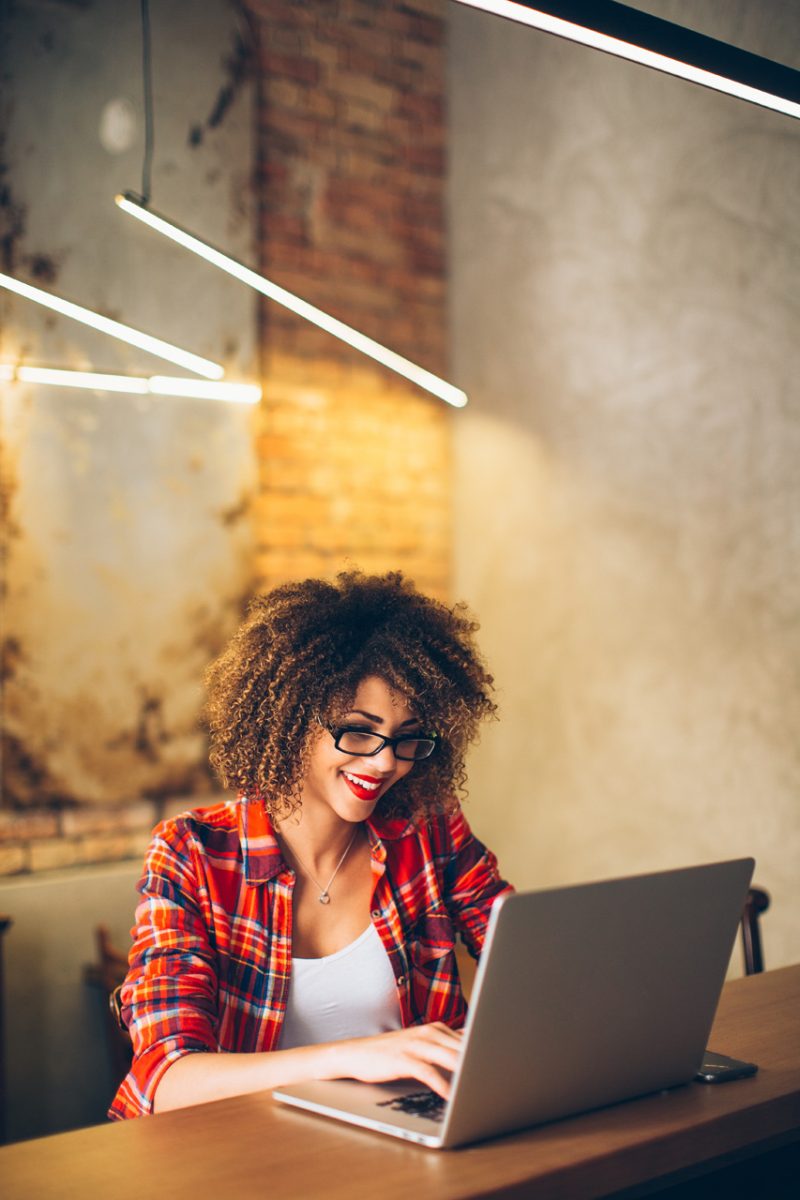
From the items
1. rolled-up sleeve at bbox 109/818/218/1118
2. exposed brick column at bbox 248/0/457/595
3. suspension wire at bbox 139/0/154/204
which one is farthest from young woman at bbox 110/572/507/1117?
suspension wire at bbox 139/0/154/204

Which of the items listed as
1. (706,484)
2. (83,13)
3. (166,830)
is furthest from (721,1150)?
(83,13)

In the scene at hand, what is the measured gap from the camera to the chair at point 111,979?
3404 mm

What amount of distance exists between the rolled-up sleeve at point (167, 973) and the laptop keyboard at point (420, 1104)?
0.31m

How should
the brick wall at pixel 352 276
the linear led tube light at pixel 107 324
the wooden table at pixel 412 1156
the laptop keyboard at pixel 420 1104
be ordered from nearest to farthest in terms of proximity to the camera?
the wooden table at pixel 412 1156, the laptop keyboard at pixel 420 1104, the linear led tube light at pixel 107 324, the brick wall at pixel 352 276

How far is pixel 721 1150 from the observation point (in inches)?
55.2

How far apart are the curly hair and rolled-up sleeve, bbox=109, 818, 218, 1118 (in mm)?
213

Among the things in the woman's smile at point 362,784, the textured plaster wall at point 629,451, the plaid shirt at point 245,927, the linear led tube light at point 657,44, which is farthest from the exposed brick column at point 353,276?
the linear led tube light at point 657,44

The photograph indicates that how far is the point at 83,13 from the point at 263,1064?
349cm

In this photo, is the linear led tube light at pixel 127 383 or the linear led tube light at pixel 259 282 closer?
the linear led tube light at pixel 259 282

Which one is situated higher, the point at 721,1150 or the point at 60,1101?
the point at 721,1150

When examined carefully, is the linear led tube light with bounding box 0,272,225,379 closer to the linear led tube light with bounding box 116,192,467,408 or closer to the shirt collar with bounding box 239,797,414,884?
the linear led tube light with bounding box 116,192,467,408

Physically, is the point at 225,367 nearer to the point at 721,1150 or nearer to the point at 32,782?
the point at 32,782

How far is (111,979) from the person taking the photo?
3.42 meters

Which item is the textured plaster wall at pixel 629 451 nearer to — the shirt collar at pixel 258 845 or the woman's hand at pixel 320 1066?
the shirt collar at pixel 258 845
